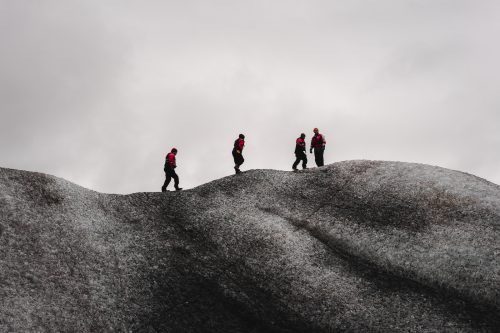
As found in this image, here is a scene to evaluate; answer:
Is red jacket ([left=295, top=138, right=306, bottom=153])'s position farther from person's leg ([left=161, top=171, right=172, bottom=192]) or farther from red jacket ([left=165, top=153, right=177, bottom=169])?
person's leg ([left=161, top=171, right=172, bottom=192])

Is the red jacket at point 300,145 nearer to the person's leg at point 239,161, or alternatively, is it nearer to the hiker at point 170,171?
the person's leg at point 239,161

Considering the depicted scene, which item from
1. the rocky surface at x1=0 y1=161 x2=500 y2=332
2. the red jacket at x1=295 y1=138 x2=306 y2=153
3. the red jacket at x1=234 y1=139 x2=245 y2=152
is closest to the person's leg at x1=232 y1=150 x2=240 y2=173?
the red jacket at x1=234 y1=139 x2=245 y2=152

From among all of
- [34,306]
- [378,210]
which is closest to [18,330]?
[34,306]

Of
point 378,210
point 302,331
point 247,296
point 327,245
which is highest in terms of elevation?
point 378,210

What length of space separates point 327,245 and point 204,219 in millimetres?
8471

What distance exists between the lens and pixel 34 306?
973 inches

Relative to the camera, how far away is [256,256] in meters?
30.4

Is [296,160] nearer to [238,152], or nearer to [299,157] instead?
[299,157]

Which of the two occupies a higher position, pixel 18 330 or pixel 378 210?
pixel 378 210

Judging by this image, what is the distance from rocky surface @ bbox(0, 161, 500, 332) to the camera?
25703 millimetres

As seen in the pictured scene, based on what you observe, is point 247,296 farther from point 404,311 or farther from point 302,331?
point 404,311

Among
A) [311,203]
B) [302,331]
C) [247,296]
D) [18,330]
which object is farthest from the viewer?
[311,203]

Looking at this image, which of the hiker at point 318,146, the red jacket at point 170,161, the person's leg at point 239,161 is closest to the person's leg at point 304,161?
the hiker at point 318,146

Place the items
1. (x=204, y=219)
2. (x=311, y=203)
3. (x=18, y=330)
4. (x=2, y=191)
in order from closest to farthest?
(x=18, y=330)
(x=2, y=191)
(x=204, y=219)
(x=311, y=203)
